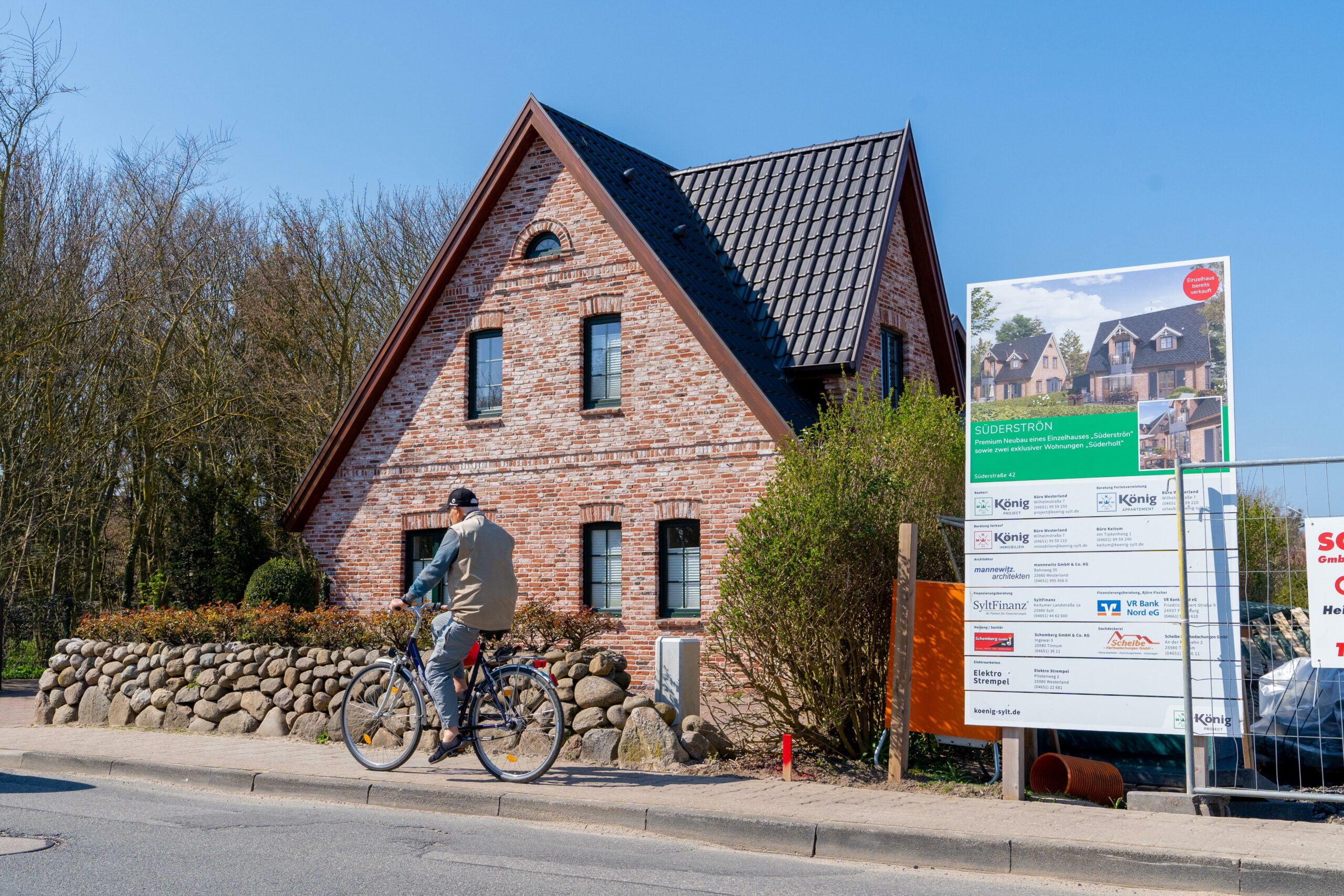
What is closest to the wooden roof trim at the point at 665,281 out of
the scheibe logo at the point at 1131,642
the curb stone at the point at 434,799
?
the scheibe logo at the point at 1131,642

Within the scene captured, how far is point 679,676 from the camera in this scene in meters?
10.0

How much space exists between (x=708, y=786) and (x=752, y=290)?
10630 millimetres

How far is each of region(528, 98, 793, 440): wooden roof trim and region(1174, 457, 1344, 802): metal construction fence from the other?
22.3 ft

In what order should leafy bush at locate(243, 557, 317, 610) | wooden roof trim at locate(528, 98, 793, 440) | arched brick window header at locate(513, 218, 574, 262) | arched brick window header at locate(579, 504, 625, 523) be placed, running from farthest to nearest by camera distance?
arched brick window header at locate(513, 218, 574, 262), leafy bush at locate(243, 557, 317, 610), arched brick window header at locate(579, 504, 625, 523), wooden roof trim at locate(528, 98, 793, 440)

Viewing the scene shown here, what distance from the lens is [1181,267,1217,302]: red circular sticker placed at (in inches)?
309

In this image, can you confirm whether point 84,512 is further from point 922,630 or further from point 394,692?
point 922,630

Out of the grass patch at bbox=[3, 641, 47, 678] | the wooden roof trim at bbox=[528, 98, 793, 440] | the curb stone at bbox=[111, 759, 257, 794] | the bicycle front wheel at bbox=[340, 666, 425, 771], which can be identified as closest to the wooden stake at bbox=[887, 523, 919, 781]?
the bicycle front wheel at bbox=[340, 666, 425, 771]

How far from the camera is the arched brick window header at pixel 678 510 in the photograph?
1639cm

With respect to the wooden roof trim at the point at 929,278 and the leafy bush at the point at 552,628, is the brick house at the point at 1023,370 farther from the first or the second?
the wooden roof trim at the point at 929,278

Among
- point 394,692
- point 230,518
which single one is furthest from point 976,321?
point 230,518

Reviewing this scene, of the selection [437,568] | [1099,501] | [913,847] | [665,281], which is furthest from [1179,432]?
[665,281]

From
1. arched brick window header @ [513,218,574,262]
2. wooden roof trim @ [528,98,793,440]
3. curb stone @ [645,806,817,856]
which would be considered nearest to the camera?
curb stone @ [645,806,817,856]

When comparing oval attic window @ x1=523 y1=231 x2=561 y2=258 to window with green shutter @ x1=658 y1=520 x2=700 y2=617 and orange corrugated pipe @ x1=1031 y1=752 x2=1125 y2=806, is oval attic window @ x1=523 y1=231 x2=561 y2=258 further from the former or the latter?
orange corrugated pipe @ x1=1031 y1=752 x2=1125 y2=806

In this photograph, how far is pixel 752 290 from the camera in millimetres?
17953
